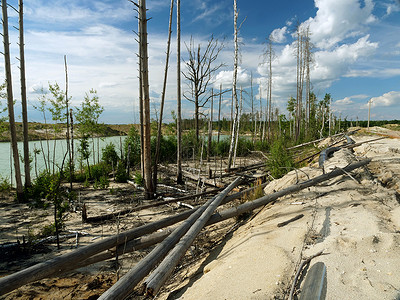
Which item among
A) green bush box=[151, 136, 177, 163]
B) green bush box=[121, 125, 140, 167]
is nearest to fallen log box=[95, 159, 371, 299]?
green bush box=[121, 125, 140, 167]

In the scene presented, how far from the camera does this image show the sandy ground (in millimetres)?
2065

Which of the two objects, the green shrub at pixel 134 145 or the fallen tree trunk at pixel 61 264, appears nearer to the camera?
the fallen tree trunk at pixel 61 264

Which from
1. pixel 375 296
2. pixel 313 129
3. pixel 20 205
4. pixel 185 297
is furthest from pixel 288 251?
pixel 313 129

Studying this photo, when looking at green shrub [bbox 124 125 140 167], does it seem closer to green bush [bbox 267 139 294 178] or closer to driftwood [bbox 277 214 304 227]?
green bush [bbox 267 139 294 178]

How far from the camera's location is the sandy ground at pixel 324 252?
2.06 m

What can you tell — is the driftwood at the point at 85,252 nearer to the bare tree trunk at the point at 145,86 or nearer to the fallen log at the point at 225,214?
the fallen log at the point at 225,214

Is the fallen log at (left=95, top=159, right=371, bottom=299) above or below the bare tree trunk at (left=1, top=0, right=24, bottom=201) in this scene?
below

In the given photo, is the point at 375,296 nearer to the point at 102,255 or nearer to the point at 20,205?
Result: the point at 102,255

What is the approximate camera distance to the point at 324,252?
8.26ft

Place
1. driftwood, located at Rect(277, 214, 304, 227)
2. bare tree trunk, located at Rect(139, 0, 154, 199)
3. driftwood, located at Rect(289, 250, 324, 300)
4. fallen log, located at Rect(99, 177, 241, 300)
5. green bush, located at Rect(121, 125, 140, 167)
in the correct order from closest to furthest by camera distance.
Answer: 1. driftwood, located at Rect(289, 250, 324, 300)
2. fallen log, located at Rect(99, 177, 241, 300)
3. driftwood, located at Rect(277, 214, 304, 227)
4. bare tree trunk, located at Rect(139, 0, 154, 199)
5. green bush, located at Rect(121, 125, 140, 167)

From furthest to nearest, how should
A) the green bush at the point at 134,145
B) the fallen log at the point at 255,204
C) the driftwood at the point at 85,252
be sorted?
the green bush at the point at 134,145
the driftwood at the point at 85,252
the fallen log at the point at 255,204

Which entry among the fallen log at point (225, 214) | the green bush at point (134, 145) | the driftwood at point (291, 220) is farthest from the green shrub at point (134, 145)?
the driftwood at point (291, 220)

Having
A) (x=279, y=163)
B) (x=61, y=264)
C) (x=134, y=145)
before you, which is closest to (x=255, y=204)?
(x=61, y=264)

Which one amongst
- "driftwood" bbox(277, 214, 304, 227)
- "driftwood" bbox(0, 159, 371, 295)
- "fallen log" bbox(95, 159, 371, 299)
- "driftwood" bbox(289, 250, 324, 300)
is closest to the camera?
"driftwood" bbox(289, 250, 324, 300)
